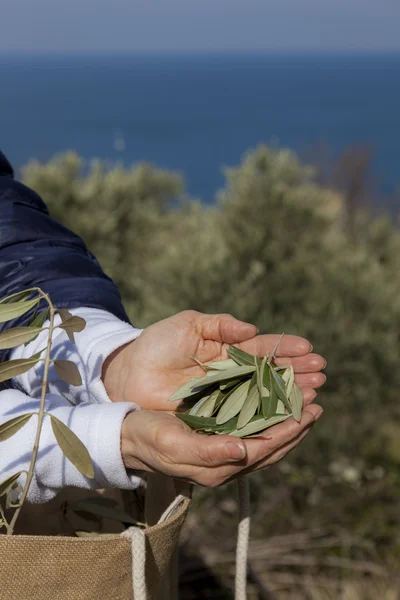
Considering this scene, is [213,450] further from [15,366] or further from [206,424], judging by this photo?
[15,366]

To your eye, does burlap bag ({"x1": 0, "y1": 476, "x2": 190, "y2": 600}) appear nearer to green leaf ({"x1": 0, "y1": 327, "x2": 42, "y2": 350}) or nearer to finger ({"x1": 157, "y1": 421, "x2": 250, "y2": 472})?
finger ({"x1": 157, "y1": 421, "x2": 250, "y2": 472})

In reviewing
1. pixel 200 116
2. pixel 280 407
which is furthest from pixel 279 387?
pixel 200 116

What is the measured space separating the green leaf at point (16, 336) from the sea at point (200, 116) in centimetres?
1278

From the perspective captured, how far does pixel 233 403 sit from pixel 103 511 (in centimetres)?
22

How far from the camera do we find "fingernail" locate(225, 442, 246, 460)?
75 centimetres

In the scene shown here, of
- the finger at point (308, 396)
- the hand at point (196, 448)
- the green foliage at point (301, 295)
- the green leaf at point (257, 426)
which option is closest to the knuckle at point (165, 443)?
the hand at point (196, 448)

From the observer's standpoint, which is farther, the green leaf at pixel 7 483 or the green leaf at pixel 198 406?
the green leaf at pixel 198 406

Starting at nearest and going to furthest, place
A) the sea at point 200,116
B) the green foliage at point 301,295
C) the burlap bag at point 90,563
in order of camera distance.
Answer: the burlap bag at point 90,563
the green foliage at point 301,295
the sea at point 200,116

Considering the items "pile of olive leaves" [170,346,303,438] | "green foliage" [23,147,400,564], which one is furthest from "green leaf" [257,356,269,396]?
"green foliage" [23,147,400,564]

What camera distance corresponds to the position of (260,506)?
2908 mm

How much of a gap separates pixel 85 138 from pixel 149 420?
60315 millimetres

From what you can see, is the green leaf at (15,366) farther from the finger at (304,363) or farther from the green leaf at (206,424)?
the finger at (304,363)

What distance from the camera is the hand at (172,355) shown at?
3.26 feet

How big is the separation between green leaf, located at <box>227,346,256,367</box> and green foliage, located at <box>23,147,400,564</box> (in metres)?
2.01
